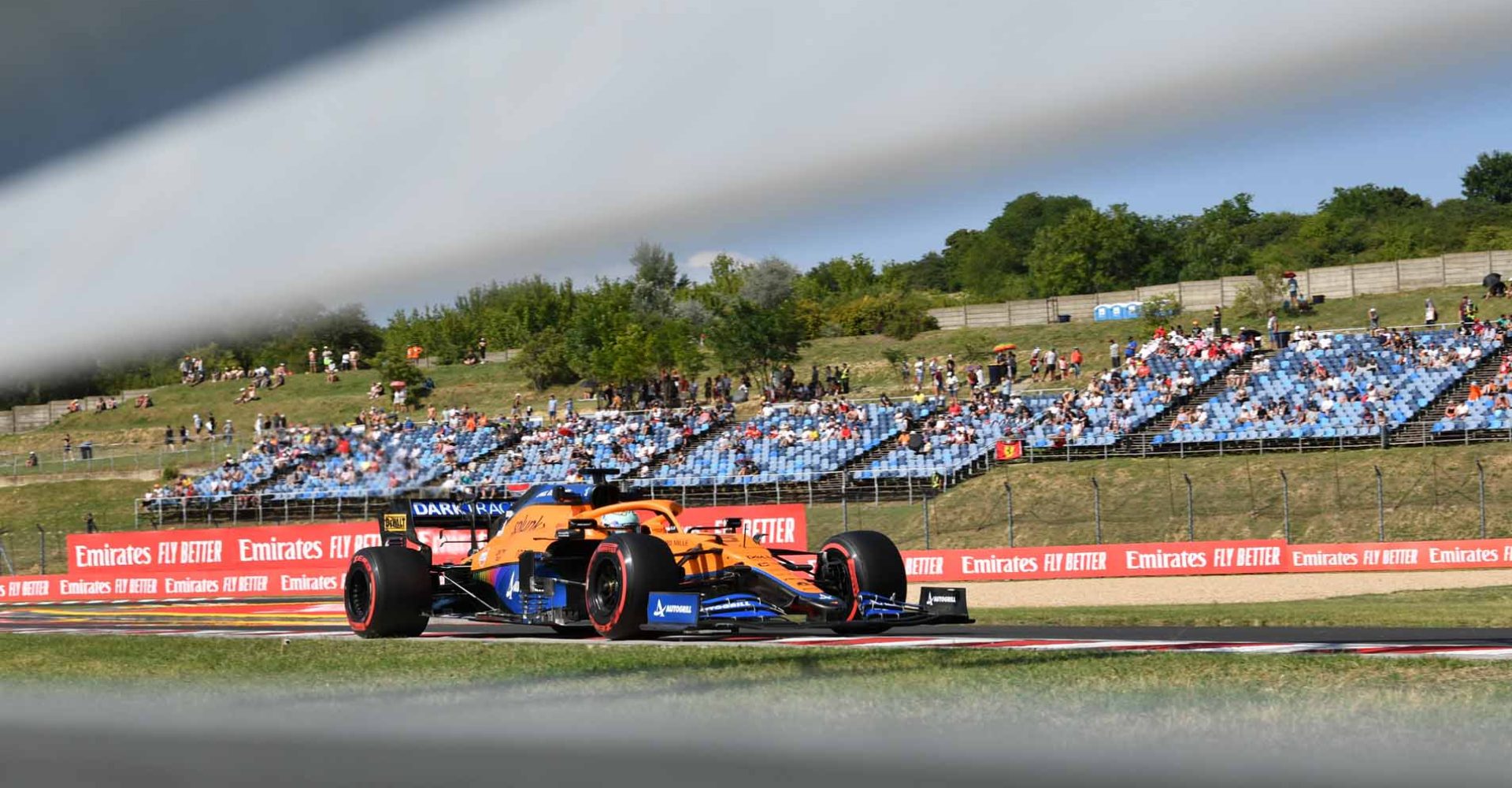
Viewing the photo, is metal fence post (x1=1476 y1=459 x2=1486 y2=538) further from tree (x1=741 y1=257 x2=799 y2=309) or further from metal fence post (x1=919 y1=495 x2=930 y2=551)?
tree (x1=741 y1=257 x2=799 y2=309)

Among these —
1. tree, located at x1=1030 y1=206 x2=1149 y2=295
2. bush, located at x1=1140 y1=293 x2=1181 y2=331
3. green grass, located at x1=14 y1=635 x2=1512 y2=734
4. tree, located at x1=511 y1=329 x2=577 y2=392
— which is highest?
tree, located at x1=1030 y1=206 x2=1149 y2=295

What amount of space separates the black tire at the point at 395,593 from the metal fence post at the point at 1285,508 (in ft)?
78.8

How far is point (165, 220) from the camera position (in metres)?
5.52

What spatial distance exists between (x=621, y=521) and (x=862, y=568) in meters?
2.74

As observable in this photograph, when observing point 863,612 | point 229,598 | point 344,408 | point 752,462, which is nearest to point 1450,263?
point 752,462

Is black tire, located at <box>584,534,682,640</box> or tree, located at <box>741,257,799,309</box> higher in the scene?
tree, located at <box>741,257,799,309</box>

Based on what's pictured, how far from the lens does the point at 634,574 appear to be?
1526 cm

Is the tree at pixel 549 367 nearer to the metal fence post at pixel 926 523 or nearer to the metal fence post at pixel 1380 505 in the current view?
the metal fence post at pixel 926 523

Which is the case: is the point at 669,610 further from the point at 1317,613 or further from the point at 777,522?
the point at 777,522

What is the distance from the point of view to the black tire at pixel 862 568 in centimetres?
1598

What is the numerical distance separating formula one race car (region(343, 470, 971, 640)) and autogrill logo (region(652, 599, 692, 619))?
0.04 ft

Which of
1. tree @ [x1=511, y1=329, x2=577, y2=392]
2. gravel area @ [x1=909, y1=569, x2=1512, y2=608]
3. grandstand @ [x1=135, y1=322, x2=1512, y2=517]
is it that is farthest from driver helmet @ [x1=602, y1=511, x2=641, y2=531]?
tree @ [x1=511, y1=329, x2=577, y2=392]

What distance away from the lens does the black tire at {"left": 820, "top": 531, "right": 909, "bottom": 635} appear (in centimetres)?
1598

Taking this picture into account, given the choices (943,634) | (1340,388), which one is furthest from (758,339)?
(943,634)
